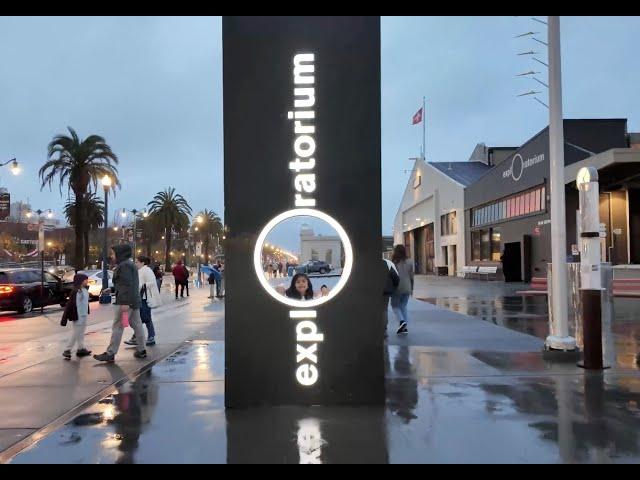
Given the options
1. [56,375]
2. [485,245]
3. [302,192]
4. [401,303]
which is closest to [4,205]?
[56,375]

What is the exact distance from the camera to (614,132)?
28828 millimetres

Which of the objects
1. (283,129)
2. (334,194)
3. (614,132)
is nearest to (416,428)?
(334,194)

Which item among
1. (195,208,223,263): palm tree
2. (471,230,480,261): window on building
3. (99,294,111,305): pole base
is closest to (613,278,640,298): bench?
(99,294,111,305): pole base

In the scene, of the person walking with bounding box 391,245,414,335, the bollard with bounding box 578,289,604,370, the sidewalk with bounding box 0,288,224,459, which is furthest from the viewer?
the person walking with bounding box 391,245,414,335

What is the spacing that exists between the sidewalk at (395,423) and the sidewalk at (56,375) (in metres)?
0.33

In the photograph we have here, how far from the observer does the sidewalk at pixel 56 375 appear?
5.84m

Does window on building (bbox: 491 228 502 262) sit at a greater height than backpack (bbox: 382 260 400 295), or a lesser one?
greater

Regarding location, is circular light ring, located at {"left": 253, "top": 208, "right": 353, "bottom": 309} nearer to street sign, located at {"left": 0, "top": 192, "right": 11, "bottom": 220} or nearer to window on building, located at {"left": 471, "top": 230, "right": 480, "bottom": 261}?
street sign, located at {"left": 0, "top": 192, "right": 11, "bottom": 220}

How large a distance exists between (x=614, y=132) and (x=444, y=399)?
27431 mm

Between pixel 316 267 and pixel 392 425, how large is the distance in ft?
5.95

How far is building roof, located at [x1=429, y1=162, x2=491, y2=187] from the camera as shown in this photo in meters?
49.7

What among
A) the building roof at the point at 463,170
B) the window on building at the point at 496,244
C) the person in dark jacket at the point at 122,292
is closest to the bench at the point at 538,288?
the window on building at the point at 496,244

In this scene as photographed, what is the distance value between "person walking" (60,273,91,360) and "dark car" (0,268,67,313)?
9.92 meters

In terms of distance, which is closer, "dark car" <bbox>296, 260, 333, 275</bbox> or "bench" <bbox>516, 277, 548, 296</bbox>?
"dark car" <bbox>296, 260, 333, 275</bbox>
